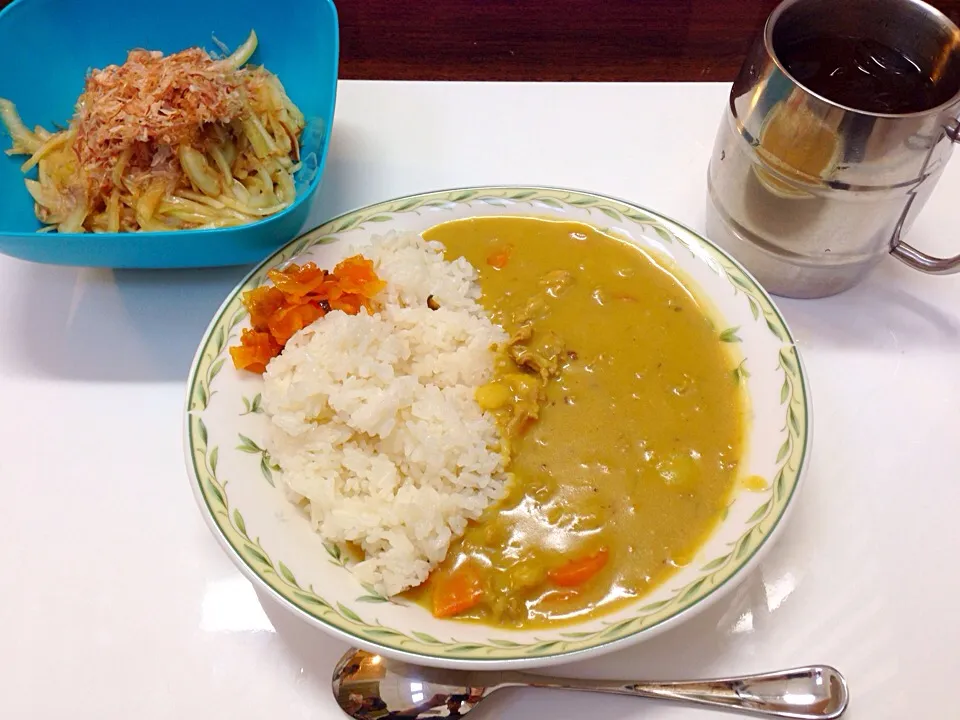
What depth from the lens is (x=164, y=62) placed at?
236 centimetres

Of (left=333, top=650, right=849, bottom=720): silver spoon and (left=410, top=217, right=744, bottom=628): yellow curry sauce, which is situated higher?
(left=410, top=217, right=744, bottom=628): yellow curry sauce

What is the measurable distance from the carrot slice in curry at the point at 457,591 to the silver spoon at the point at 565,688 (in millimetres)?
123

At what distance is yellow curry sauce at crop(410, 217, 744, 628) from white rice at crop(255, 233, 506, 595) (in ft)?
0.22

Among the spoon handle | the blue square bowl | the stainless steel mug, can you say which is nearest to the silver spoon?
the spoon handle

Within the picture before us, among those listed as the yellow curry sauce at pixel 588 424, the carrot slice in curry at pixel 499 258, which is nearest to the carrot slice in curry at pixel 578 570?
the yellow curry sauce at pixel 588 424

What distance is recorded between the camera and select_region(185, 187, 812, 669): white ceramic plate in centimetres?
142

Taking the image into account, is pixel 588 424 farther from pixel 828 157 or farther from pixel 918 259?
pixel 918 259

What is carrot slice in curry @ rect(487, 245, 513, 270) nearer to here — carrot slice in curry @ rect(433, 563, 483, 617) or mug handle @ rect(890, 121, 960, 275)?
carrot slice in curry @ rect(433, 563, 483, 617)

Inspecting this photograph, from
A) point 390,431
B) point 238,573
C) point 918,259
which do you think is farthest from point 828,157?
point 238,573

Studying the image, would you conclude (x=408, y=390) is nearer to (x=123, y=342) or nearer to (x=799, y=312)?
(x=123, y=342)

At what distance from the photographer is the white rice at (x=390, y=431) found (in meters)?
1.63

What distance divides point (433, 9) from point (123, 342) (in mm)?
2063

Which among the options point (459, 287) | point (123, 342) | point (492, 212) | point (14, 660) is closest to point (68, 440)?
point (123, 342)

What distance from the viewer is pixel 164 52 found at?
8.66ft
